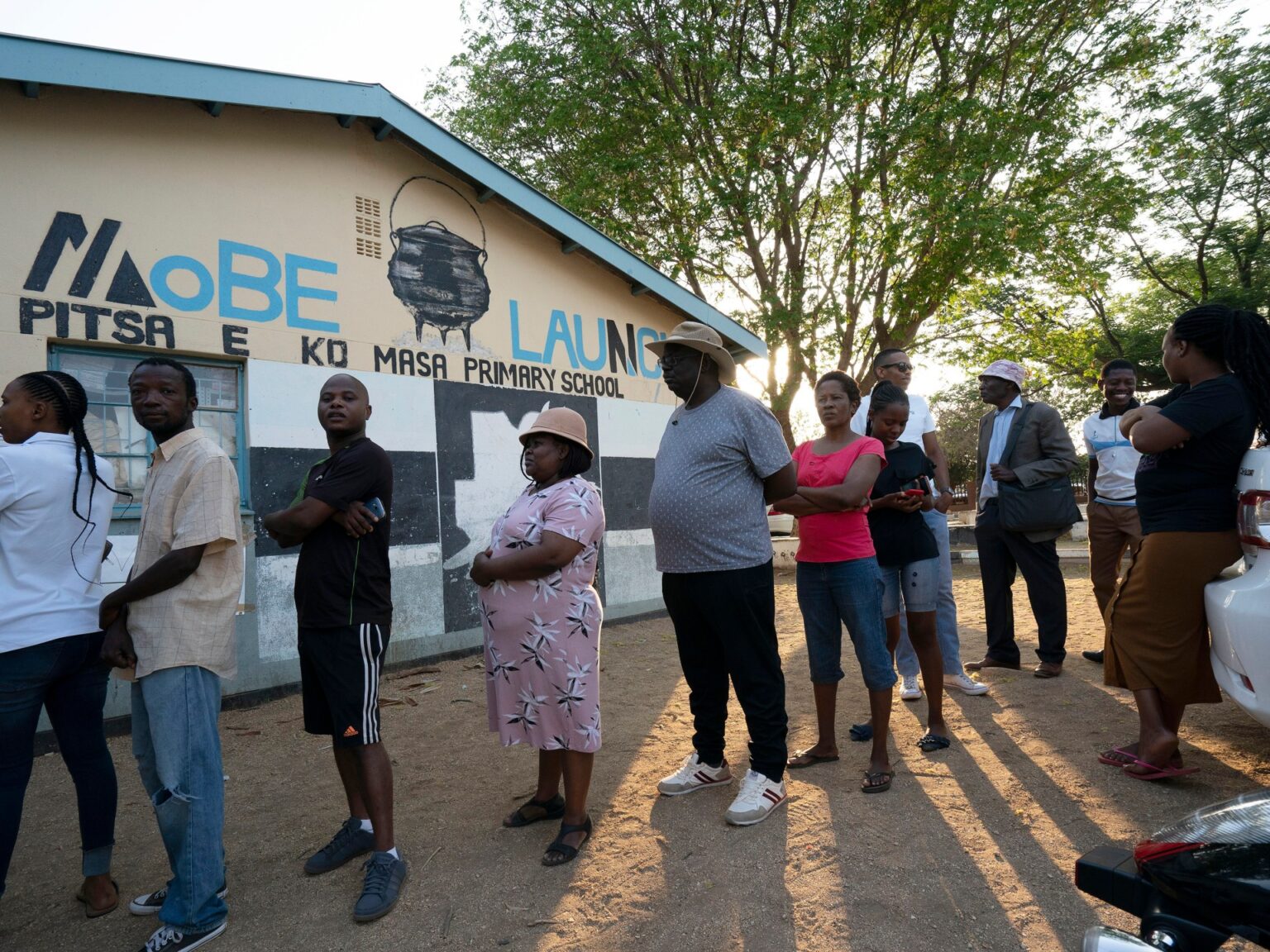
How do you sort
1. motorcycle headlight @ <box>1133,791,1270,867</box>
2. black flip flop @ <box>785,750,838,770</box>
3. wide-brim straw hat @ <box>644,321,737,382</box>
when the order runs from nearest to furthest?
motorcycle headlight @ <box>1133,791,1270,867</box> → wide-brim straw hat @ <box>644,321,737,382</box> → black flip flop @ <box>785,750,838,770</box>

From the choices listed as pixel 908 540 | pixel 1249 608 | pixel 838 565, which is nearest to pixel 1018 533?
pixel 908 540

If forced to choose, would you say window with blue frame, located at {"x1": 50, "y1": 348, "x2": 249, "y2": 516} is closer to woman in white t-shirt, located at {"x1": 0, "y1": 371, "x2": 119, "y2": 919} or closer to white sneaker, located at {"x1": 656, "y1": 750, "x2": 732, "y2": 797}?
woman in white t-shirt, located at {"x1": 0, "y1": 371, "x2": 119, "y2": 919}

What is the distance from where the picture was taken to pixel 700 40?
14594mm

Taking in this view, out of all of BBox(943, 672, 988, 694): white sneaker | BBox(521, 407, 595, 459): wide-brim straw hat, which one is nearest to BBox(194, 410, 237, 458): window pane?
BBox(521, 407, 595, 459): wide-brim straw hat

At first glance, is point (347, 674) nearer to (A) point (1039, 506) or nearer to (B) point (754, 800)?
(B) point (754, 800)

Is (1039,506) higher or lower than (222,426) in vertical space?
lower

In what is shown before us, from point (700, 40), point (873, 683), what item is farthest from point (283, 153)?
point (700, 40)

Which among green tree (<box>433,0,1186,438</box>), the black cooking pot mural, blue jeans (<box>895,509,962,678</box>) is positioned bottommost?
blue jeans (<box>895,509,962,678</box>)

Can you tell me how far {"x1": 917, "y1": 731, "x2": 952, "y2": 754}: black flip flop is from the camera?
14.5 ft

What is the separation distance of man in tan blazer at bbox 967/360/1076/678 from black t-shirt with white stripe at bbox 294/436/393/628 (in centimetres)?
429

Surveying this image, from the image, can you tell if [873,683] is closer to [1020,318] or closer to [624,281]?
[624,281]

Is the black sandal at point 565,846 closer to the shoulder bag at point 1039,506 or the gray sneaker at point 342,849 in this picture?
the gray sneaker at point 342,849

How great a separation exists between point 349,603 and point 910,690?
150 inches

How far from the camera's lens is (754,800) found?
3664mm
